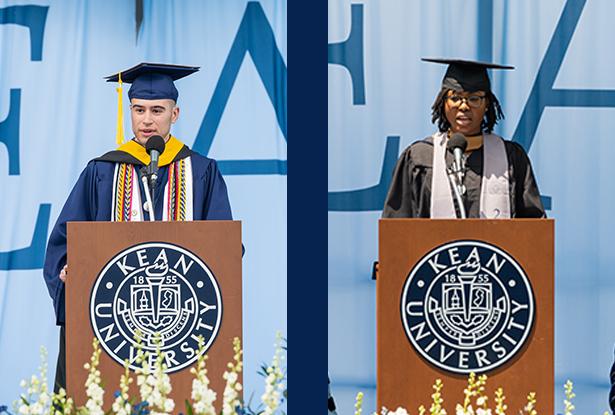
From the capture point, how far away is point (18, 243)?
525 centimetres

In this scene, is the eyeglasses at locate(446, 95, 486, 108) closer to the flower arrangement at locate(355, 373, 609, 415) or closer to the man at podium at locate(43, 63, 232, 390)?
the man at podium at locate(43, 63, 232, 390)

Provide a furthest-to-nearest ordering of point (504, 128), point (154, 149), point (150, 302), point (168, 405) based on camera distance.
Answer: point (504, 128), point (154, 149), point (150, 302), point (168, 405)

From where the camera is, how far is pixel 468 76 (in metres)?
3.93

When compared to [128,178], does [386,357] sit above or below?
below

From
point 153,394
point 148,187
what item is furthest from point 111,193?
point 153,394

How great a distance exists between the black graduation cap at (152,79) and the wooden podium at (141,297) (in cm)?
166

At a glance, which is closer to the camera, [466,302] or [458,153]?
[466,302]

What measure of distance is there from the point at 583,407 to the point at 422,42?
1859 millimetres

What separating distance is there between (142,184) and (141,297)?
159cm

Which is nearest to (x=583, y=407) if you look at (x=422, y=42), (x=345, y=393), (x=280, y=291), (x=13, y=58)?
(x=345, y=393)

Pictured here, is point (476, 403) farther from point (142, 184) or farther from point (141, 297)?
point (142, 184)

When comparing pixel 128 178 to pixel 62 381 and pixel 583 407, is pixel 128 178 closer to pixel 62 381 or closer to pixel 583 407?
pixel 62 381

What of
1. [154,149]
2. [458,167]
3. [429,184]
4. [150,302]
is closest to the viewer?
[150,302]

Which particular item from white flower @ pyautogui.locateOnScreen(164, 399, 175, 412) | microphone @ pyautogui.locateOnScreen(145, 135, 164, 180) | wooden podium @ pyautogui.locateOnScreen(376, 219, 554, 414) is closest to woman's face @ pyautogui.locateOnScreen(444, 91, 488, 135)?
microphone @ pyautogui.locateOnScreen(145, 135, 164, 180)
